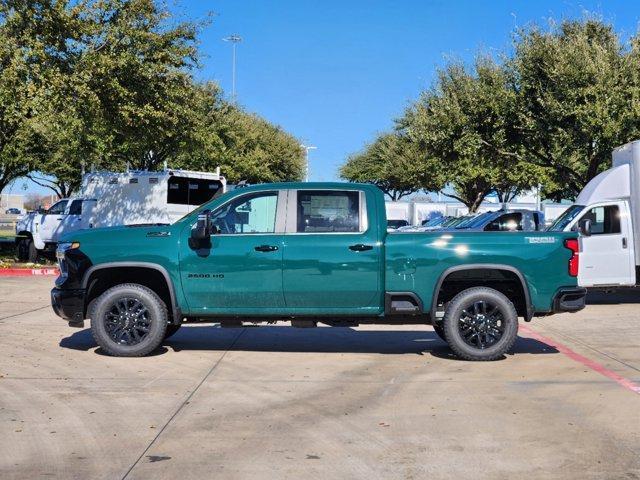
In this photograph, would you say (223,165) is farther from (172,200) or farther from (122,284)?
(122,284)

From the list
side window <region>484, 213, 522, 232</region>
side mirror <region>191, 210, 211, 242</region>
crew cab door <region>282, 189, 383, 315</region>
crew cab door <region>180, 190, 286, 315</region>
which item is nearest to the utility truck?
side window <region>484, 213, 522, 232</region>

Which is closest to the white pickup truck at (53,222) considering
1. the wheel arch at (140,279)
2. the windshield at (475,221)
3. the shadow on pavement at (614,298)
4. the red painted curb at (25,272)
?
the red painted curb at (25,272)

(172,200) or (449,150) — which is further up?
(449,150)

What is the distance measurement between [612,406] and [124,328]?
17.0 feet

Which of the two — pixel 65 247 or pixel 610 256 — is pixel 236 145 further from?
pixel 65 247

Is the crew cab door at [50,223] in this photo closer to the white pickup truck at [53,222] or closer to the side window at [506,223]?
the white pickup truck at [53,222]

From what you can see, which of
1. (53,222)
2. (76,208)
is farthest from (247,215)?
(53,222)

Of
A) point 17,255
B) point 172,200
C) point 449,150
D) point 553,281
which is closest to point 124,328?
point 553,281

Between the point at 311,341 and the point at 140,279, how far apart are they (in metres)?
2.53

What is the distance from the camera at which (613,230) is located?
44.0 ft

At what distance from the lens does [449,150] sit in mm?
25156

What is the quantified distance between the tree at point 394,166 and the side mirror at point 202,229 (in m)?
31.3

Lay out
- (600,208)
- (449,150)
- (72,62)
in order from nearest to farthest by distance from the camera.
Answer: (600,208)
(72,62)
(449,150)

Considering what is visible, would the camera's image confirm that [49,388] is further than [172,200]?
No
